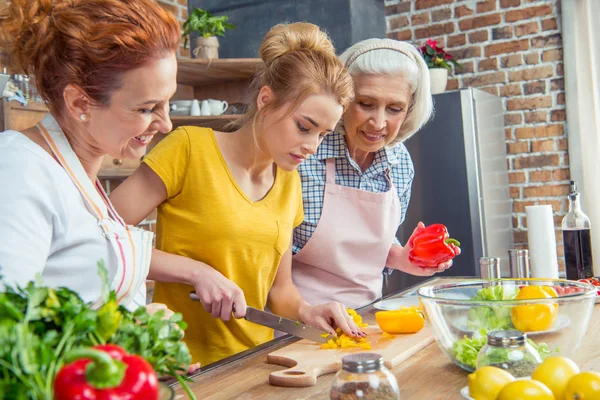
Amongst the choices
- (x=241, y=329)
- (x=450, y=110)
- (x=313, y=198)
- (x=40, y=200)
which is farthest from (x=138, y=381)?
(x=450, y=110)

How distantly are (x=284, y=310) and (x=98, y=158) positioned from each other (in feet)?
2.22

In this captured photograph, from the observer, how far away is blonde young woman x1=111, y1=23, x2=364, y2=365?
5.09ft

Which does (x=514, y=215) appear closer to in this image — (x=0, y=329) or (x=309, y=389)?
(x=309, y=389)

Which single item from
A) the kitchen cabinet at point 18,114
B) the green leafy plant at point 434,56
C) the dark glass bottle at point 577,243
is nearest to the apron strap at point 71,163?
the dark glass bottle at point 577,243

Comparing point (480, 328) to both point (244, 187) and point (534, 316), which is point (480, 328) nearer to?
point (534, 316)

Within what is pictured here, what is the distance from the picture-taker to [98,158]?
1203mm

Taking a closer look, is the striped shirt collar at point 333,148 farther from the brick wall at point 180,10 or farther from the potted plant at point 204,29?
the brick wall at point 180,10

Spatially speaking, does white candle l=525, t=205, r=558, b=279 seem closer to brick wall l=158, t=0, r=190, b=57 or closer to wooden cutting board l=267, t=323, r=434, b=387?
wooden cutting board l=267, t=323, r=434, b=387

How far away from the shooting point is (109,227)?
1.09 meters

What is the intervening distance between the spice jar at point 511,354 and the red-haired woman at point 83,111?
24.5 inches

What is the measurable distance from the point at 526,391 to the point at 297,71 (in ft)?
3.41

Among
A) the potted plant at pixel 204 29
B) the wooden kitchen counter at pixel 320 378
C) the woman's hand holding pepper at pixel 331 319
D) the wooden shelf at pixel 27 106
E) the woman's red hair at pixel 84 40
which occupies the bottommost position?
the wooden kitchen counter at pixel 320 378

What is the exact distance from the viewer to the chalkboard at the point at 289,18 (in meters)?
3.61

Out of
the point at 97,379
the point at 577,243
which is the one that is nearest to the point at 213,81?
the point at 577,243
